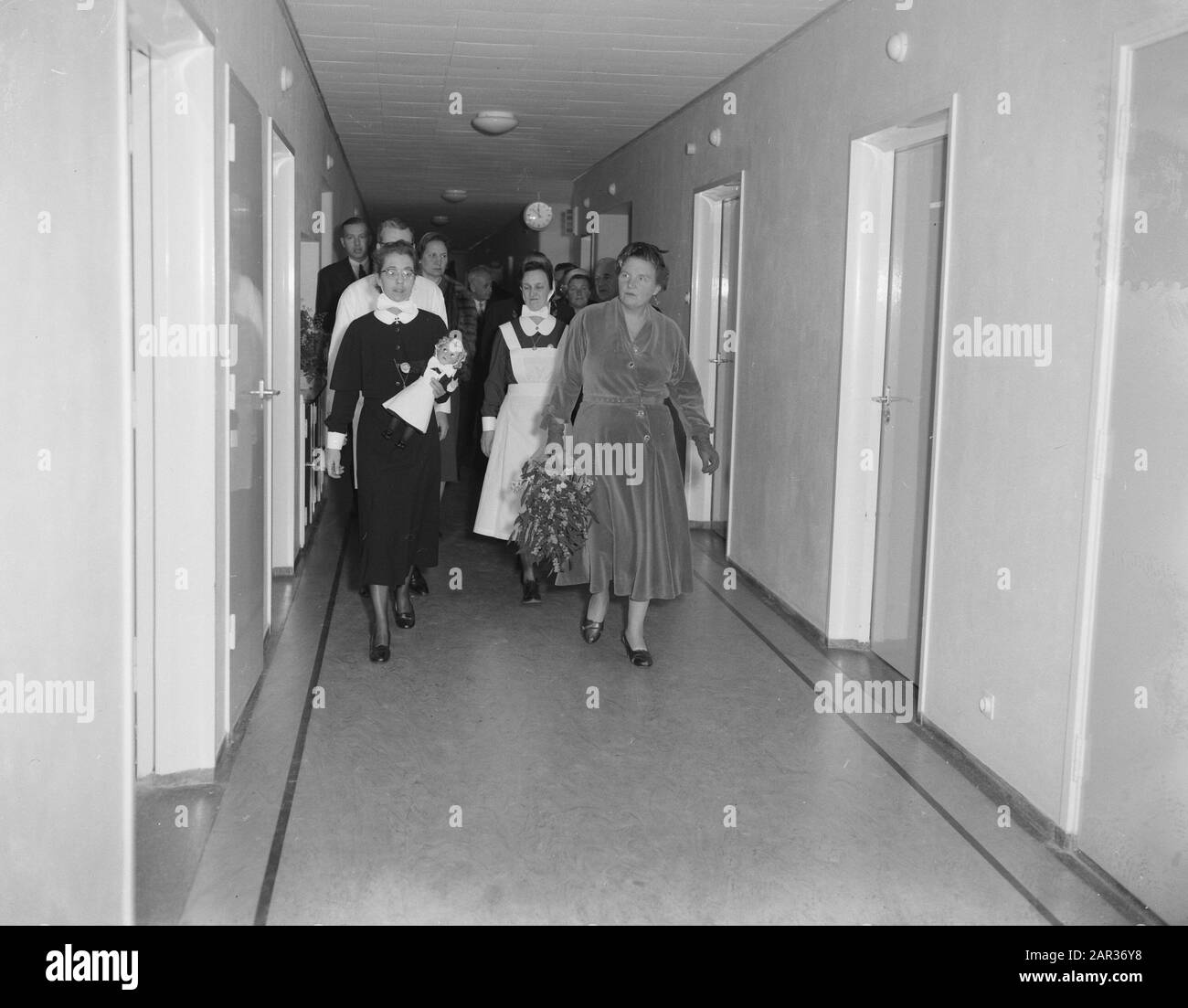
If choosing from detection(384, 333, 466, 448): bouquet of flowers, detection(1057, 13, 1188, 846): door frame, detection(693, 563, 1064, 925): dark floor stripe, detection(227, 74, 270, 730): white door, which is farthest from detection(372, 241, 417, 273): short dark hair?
detection(1057, 13, 1188, 846): door frame

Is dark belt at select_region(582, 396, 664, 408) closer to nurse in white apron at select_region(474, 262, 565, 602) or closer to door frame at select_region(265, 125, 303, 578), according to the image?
nurse in white apron at select_region(474, 262, 565, 602)

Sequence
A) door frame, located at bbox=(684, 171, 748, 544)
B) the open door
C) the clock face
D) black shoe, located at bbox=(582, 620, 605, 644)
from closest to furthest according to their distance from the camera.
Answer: the open door
black shoe, located at bbox=(582, 620, 605, 644)
door frame, located at bbox=(684, 171, 748, 544)
the clock face

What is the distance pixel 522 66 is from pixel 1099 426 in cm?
495

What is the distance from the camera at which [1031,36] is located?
12.2 ft

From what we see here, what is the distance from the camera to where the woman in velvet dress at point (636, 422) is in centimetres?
522

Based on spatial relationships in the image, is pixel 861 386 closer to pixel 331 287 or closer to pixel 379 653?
pixel 379 653

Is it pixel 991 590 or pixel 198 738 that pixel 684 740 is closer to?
pixel 991 590

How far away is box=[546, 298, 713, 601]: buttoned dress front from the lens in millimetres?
5238

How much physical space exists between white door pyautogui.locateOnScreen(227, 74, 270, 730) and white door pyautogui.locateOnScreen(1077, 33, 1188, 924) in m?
2.75

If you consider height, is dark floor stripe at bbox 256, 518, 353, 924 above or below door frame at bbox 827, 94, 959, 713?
below

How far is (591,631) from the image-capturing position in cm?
557
